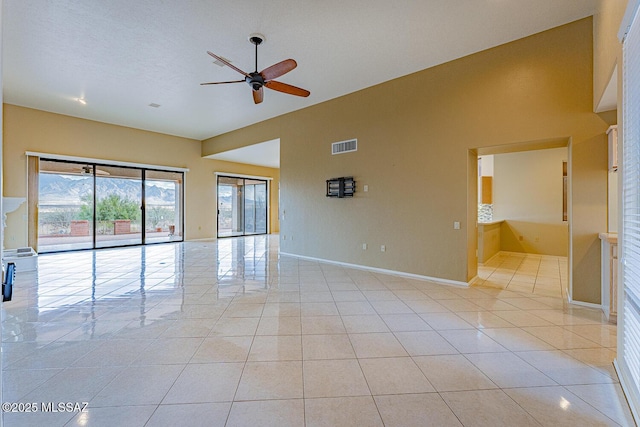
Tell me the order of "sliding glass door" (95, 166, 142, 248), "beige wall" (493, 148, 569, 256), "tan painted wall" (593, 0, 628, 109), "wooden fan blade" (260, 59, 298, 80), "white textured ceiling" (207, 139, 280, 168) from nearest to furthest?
"tan painted wall" (593, 0, 628, 109) < "wooden fan blade" (260, 59, 298, 80) < "beige wall" (493, 148, 569, 256) < "sliding glass door" (95, 166, 142, 248) < "white textured ceiling" (207, 139, 280, 168)

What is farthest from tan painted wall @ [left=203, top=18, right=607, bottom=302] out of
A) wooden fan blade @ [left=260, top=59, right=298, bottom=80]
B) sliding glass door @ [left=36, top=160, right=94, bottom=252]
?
sliding glass door @ [left=36, top=160, right=94, bottom=252]

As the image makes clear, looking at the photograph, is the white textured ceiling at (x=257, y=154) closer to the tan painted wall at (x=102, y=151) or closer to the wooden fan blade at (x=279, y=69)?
the tan painted wall at (x=102, y=151)

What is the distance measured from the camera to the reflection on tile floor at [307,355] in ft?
6.66

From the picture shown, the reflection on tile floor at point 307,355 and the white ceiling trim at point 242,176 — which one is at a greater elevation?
the white ceiling trim at point 242,176

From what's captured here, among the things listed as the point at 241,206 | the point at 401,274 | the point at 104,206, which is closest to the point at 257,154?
the point at 241,206

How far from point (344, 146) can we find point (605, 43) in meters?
4.02

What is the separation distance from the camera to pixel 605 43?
3127 millimetres

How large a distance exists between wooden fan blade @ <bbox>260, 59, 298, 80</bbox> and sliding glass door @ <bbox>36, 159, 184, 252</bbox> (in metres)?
6.83

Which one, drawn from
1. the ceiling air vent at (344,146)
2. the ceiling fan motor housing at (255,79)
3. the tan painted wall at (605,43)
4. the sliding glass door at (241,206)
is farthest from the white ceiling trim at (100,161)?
the tan painted wall at (605,43)

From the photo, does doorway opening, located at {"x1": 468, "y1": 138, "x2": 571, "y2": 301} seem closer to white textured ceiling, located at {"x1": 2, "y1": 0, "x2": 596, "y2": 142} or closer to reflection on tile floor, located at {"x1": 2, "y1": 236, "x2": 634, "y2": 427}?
reflection on tile floor, located at {"x1": 2, "y1": 236, "x2": 634, "y2": 427}

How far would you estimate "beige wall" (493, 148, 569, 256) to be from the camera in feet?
23.4

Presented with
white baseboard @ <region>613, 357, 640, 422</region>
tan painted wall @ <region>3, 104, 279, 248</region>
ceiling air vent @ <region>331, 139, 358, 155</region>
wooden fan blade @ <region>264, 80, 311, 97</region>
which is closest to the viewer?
white baseboard @ <region>613, 357, 640, 422</region>

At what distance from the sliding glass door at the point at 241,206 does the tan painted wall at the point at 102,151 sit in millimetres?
385

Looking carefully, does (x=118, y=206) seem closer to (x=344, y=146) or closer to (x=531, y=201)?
(x=344, y=146)
